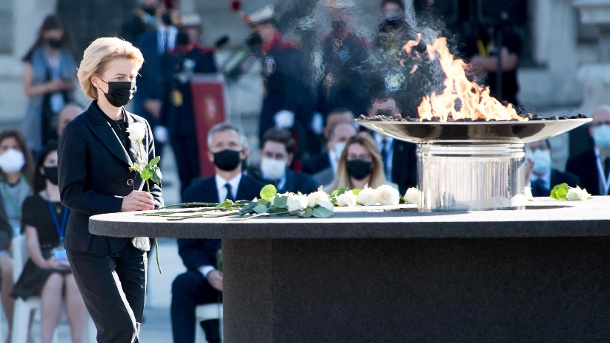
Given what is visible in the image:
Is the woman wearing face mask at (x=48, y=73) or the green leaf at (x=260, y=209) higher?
the woman wearing face mask at (x=48, y=73)

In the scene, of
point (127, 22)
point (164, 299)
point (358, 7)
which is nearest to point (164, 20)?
point (127, 22)

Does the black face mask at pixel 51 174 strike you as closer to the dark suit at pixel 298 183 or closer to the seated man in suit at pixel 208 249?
the seated man in suit at pixel 208 249

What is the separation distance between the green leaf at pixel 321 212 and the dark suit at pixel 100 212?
2.75 ft

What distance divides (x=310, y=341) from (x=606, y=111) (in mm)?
4828

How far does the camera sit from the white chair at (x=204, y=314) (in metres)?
7.11

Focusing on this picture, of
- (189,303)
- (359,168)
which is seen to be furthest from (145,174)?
(359,168)

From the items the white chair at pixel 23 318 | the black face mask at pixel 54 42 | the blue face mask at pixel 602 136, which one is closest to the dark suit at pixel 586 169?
the blue face mask at pixel 602 136

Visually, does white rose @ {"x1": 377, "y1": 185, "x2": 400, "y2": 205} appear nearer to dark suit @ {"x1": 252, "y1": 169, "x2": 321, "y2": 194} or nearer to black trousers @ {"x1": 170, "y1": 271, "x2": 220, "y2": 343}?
black trousers @ {"x1": 170, "y1": 271, "x2": 220, "y2": 343}

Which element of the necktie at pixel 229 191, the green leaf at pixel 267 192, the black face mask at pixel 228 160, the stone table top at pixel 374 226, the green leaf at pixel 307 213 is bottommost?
the necktie at pixel 229 191

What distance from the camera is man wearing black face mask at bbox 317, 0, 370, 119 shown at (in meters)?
9.56

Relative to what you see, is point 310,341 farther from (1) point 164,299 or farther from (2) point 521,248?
(1) point 164,299

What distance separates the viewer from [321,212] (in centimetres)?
→ 455

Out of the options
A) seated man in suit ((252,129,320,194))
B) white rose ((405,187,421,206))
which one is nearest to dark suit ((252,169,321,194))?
seated man in suit ((252,129,320,194))

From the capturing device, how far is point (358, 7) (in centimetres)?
992
